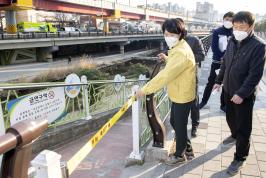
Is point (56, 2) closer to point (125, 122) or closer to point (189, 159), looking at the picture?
point (125, 122)

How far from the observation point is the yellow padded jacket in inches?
113

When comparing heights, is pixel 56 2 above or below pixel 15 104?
above

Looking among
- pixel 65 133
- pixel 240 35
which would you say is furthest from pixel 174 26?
pixel 65 133

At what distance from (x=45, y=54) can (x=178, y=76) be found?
2651 cm

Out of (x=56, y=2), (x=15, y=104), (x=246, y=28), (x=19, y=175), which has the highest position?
(x=56, y=2)

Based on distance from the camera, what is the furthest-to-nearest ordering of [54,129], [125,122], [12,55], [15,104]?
[12,55], [125,122], [54,129], [15,104]

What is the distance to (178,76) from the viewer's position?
3061 mm

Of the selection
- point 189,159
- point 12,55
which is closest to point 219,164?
point 189,159

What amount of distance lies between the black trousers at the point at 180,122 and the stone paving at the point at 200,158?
230 millimetres

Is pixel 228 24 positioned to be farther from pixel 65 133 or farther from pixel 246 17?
pixel 65 133

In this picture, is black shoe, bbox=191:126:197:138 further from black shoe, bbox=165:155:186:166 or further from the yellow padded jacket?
the yellow padded jacket

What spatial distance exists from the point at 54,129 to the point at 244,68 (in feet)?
11.4

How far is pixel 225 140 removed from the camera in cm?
408

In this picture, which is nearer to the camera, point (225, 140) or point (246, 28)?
point (246, 28)
